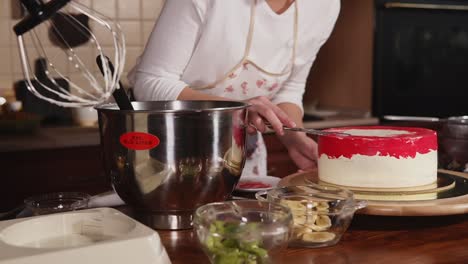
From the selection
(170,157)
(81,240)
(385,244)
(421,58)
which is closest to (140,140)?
(170,157)

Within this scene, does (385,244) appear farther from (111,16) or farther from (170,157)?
(111,16)

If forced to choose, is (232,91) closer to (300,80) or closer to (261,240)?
(300,80)

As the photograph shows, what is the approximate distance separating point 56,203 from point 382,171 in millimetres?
491

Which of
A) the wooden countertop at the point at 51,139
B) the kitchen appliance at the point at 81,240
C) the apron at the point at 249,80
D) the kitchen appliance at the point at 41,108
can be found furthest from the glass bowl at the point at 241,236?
the kitchen appliance at the point at 41,108

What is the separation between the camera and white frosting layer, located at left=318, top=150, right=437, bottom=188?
96 cm

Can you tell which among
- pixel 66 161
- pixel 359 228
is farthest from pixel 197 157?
pixel 66 161

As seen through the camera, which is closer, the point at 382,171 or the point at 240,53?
the point at 382,171

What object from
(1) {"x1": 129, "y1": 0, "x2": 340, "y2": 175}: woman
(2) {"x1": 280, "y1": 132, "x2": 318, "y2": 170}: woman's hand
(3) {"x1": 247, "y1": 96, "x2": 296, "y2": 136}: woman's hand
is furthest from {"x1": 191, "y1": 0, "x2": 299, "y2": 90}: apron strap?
(3) {"x1": 247, "y1": 96, "x2": 296, "y2": 136}: woman's hand

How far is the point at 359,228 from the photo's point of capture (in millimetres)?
900

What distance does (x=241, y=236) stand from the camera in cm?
68

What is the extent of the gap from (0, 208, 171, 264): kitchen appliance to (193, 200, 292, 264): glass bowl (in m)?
0.06

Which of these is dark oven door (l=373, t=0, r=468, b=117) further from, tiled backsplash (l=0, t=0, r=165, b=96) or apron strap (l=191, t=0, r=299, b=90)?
apron strap (l=191, t=0, r=299, b=90)

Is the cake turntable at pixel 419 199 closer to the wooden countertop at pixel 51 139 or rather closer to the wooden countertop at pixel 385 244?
the wooden countertop at pixel 385 244

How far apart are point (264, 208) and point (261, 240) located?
0.28 ft
